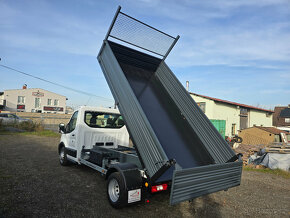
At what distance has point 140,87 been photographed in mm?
4430

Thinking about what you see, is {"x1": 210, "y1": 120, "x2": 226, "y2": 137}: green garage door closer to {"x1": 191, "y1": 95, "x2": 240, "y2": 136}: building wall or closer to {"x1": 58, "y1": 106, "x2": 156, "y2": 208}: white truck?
{"x1": 191, "y1": 95, "x2": 240, "y2": 136}: building wall

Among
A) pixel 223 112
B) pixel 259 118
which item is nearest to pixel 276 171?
pixel 223 112

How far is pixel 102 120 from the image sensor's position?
5.93m

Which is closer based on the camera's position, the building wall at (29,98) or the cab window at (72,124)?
the cab window at (72,124)

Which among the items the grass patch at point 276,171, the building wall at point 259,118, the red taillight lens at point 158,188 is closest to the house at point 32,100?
the building wall at point 259,118

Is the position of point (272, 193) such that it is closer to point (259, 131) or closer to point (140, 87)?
point (140, 87)

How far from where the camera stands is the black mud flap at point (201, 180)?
8.00 feet

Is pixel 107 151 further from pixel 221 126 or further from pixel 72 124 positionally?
pixel 221 126

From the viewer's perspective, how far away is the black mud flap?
2.44 metres

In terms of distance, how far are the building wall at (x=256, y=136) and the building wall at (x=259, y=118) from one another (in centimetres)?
666

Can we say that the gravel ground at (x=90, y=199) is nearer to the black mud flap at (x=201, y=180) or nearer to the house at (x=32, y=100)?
the black mud flap at (x=201, y=180)

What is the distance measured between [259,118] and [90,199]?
22387 millimetres

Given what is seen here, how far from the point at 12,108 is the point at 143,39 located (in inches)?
1899

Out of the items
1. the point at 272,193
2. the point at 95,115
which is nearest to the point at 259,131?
the point at 272,193
